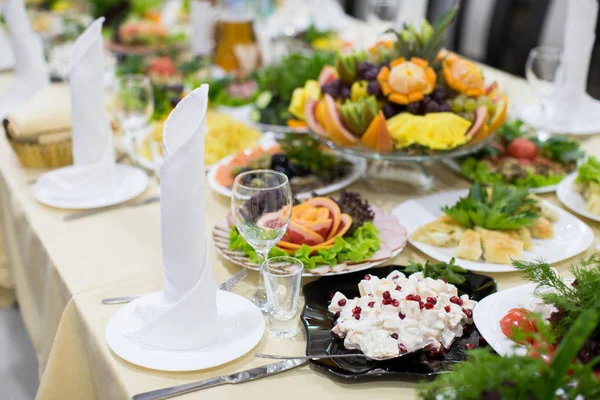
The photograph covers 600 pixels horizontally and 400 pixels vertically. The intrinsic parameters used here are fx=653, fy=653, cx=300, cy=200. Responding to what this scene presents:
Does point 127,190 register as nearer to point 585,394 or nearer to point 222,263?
point 222,263

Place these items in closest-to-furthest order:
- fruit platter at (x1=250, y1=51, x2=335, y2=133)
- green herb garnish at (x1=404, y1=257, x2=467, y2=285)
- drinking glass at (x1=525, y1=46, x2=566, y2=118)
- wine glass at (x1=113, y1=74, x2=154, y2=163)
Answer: green herb garnish at (x1=404, y1=257, x2=467, y2=285) → wine glass at (x1=113, y1=74, x2=154, y2=163) → drinking glass at (x1=525, y1=46, x2=566, y2=118) → fruit platter at (x1=250, y1=51, x2=335, y2=133)

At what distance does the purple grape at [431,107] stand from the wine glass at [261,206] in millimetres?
572

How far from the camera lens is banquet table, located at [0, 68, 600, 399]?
39.6 inches

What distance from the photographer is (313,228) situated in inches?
51.4

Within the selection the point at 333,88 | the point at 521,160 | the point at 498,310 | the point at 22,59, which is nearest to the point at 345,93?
the point at 333,88

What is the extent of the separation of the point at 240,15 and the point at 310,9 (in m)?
0.61

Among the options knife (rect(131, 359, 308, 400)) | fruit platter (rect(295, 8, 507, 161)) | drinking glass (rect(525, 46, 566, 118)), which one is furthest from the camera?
drinking glass (rect(525, 46, 566, 118))

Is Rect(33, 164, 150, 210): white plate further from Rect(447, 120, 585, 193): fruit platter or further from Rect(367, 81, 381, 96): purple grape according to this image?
Rect(447, 120, 585, 193): fruit platter

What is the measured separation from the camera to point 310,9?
10.6ft

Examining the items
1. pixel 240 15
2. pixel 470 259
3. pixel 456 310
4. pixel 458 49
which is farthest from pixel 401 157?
pixel 458 49

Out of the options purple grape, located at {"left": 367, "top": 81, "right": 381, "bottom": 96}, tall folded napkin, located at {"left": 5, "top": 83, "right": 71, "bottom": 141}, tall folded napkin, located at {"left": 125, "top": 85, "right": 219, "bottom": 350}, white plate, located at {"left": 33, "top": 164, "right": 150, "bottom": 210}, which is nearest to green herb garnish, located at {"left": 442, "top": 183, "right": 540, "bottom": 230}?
purple grape, located at {"left": 367, "top": 81, "right": 381, "bottom": 96}

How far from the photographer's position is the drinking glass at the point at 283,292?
1076mm

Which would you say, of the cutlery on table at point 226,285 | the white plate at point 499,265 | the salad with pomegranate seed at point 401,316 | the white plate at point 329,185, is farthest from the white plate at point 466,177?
the cutlery on table at point 226,285

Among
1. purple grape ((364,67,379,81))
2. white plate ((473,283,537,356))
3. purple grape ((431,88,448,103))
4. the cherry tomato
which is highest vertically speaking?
purple grape ((364,67,379,81))
